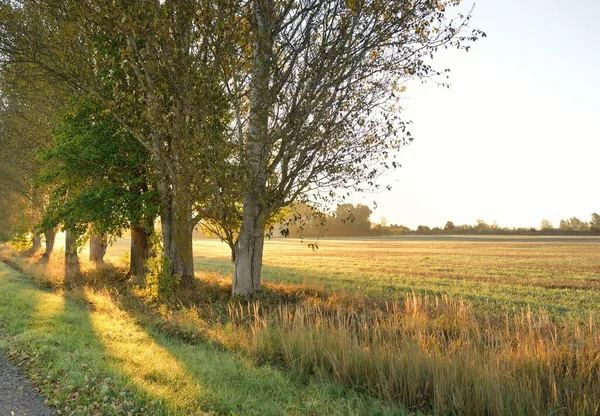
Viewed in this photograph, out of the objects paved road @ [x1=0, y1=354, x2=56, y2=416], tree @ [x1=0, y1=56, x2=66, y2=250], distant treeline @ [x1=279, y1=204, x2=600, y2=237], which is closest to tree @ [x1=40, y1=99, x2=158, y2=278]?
tree @ [x1=0, y1=56, x2=66, y2=250]

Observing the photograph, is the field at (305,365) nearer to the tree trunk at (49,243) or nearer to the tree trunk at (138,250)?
the tree trunk at (138,250)

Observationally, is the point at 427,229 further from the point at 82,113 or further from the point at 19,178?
the point at 82,113

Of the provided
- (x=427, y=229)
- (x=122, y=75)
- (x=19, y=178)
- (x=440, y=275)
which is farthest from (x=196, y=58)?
(x=427, y=229)

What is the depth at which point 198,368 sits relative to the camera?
7.19 metres

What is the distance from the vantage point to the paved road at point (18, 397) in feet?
18.8

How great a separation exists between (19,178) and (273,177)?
93.8 feet

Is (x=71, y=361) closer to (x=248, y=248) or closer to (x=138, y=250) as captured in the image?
(x=248, y=248)

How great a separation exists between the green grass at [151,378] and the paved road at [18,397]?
0.46ft

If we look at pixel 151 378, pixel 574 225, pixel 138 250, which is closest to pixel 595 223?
pixel 574 225

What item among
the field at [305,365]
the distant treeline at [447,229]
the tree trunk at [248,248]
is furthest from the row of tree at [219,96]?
the distant treeline at [447,229]

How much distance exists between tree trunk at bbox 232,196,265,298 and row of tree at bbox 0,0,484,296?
0.03 m

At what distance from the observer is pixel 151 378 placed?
6812mm

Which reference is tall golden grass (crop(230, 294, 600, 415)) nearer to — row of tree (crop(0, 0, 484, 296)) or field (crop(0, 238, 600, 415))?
field (crop(0, 238, 600, 415))

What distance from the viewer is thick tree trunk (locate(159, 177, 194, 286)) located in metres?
16.6
